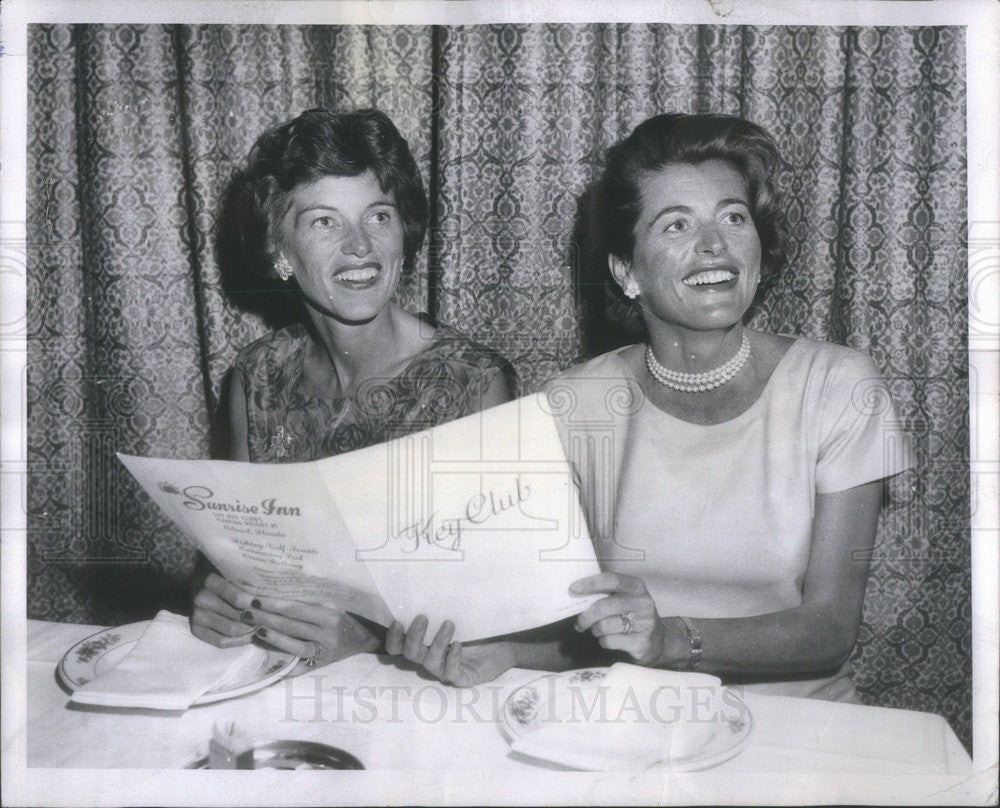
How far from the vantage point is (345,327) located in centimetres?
125

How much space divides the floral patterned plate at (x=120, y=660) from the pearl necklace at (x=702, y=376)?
63cm

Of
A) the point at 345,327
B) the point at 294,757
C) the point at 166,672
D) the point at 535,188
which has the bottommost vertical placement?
the point at 294,757

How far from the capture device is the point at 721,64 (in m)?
1.26

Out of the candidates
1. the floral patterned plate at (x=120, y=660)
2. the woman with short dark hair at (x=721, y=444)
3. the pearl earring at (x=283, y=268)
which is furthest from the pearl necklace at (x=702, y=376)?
the floral patterned plate at (x=120, y=660)

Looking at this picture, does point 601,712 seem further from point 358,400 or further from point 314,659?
point 358,400

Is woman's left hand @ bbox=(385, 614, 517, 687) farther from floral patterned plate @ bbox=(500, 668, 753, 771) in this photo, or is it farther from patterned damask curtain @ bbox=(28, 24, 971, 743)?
patterned damask curtain @ bbox=(28, 24, 971, 743)

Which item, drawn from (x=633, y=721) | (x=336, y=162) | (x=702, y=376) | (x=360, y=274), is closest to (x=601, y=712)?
(x=633, y=721)

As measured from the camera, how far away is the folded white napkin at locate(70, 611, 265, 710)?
113 centimetres

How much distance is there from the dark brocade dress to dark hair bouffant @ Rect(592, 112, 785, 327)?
0.23 m

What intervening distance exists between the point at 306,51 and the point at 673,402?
713mm

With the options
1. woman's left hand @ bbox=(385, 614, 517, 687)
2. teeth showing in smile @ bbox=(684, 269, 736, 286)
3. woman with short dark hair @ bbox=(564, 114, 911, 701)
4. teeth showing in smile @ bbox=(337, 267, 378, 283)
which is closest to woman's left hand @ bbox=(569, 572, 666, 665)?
woman with short dark hair @ bbox=(564, 114, 911, 701)

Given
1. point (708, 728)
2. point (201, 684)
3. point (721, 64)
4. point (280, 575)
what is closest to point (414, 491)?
point (280, 575)

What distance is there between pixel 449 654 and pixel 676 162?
718 mm

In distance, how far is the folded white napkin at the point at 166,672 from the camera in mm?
1135
